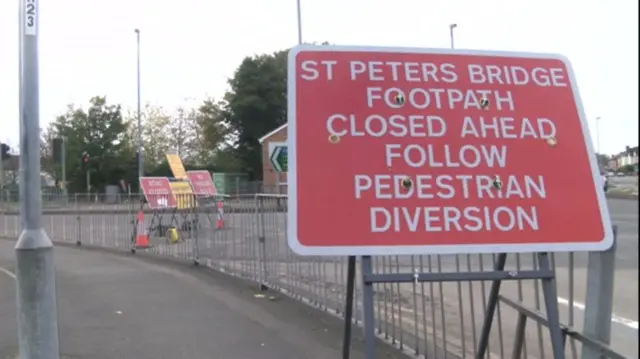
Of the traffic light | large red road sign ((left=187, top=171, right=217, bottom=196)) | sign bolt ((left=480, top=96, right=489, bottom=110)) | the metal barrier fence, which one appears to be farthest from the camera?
large red road sign ((left=187, top=171, right=217, bottom=196))

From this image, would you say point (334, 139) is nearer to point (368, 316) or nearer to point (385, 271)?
point (368, 316)

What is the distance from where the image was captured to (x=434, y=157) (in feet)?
10.3

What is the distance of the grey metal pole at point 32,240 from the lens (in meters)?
4.69

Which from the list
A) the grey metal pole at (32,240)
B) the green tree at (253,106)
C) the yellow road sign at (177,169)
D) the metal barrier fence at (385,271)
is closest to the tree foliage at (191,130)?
the green tree at (253,106)

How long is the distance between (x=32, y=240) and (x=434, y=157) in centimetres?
324

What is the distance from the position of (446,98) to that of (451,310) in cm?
421

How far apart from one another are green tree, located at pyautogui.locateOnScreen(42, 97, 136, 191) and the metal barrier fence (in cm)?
4127

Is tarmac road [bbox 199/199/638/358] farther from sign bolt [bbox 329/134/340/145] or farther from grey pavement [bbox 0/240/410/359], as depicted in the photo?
sign bolt [bbox 329/134/340/145]

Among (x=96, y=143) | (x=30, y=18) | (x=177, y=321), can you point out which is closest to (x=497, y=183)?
(x=30, y=18)

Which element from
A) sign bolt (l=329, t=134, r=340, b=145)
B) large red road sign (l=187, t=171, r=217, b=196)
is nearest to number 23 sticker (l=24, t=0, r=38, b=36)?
sign bolt (l=329, t=134, r=340, b=145)

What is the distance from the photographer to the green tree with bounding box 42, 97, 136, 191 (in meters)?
55.3

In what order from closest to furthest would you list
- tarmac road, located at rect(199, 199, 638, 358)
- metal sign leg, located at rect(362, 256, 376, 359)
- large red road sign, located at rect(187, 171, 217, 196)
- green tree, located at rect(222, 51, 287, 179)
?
metal sign leg, located at rect(362, 256, 376, 359)
tarmac road, located at rect(199, 199, 638, 358)
large red road sign, located at rect(187, 171, 217, 196)
green tree, located at rect(222, 51, 287, 179)

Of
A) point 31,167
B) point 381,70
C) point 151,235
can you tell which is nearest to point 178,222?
point 151,235

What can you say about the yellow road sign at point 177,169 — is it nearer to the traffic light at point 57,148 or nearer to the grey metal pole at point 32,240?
the traffic light at point 57,148
